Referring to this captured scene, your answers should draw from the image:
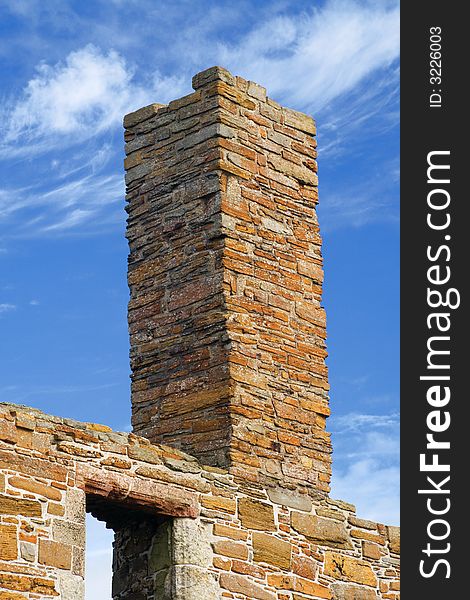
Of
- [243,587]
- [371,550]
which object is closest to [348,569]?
[371,550]

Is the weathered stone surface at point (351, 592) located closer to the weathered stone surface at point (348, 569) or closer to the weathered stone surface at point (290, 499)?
the weathered stone surface at point (348, 569)

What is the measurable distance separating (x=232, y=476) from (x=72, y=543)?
1764 mm

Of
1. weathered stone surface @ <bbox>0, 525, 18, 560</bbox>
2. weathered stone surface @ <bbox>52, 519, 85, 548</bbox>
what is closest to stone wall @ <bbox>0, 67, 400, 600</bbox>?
weathered stone surface @ <bbox>52, 519, 85, 548</bbox>

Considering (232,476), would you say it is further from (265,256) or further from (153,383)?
(265,256)

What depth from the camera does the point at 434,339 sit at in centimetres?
1181

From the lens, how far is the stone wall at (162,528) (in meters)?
10.9

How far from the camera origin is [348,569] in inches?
511

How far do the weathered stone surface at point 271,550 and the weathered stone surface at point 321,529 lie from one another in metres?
→ 0.26

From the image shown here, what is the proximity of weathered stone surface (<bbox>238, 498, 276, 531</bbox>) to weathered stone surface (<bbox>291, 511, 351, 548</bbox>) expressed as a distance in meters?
0.28

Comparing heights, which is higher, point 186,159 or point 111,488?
point 186,159

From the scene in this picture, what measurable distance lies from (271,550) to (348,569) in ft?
3.14

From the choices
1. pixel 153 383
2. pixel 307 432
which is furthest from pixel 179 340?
pixel 307 432

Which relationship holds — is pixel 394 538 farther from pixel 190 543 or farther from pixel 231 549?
pixel 190 543

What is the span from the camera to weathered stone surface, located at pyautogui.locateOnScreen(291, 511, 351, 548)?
12711 mm
